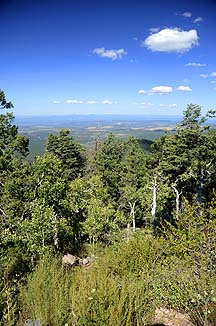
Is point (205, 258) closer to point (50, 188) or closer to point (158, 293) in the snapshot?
point (158, 293)

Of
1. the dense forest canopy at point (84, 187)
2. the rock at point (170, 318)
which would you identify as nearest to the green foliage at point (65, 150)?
the dense forest canopy at point (84, 187)

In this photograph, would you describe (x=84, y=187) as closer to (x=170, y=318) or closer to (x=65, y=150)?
(x=65, y=150)

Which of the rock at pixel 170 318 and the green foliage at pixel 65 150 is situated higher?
the green foliage at pixel 65 150

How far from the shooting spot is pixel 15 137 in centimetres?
1216

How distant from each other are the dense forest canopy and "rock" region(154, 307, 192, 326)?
8.70ft

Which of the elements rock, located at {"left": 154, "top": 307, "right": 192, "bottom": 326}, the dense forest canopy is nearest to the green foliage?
the dense forest canopy

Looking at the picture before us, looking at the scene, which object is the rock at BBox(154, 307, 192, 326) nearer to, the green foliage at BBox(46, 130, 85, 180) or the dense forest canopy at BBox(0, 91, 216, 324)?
the dense forest canopy at BBox(0, 91, 216, 324)

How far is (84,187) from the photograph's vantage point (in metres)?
21.0

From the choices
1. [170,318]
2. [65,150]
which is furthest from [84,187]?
[170,318]

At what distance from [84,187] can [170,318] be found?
51.6 feet

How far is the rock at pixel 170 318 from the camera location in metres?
5.21

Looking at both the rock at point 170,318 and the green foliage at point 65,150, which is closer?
the rock at point 170,318

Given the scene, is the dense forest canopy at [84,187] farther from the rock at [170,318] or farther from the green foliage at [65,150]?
the rock at [170,318]

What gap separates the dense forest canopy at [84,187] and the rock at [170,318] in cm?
265
